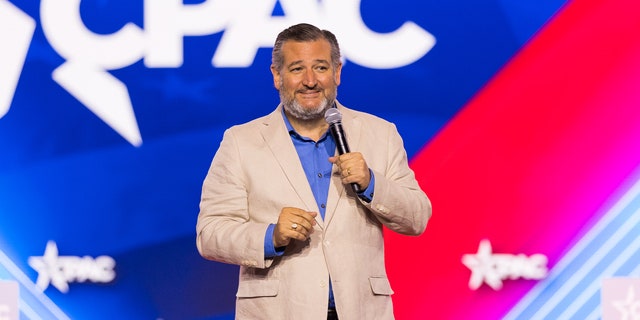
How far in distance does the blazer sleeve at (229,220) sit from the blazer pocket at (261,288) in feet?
0.24

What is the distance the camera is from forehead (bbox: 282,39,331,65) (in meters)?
2.88

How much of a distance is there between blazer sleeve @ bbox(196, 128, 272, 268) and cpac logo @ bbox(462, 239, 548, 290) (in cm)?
165

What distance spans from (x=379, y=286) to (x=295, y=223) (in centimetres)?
44

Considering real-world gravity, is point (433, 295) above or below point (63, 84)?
below

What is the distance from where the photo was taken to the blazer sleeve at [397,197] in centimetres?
265

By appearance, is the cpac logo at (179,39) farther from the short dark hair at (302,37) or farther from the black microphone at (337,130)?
the black microphone at (337,130)

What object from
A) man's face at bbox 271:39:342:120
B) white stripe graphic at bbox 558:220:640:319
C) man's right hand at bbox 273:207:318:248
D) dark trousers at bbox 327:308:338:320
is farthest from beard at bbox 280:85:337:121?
white stripe graphic at bbox 558:220:640:319

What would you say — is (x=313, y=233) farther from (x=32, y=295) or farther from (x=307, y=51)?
(x=32, y=295)

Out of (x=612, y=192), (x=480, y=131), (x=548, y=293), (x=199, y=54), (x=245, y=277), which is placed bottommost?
(x=245, y=277)

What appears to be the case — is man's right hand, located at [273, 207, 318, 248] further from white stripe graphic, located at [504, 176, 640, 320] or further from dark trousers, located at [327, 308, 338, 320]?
white stripe graphic, located at [504, 176, 640, 320]

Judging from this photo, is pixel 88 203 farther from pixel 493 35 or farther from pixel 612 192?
pixel 612 192

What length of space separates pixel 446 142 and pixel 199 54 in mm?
1208

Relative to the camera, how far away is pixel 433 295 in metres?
4.20

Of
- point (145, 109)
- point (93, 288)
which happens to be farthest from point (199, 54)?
point (93, 288)
